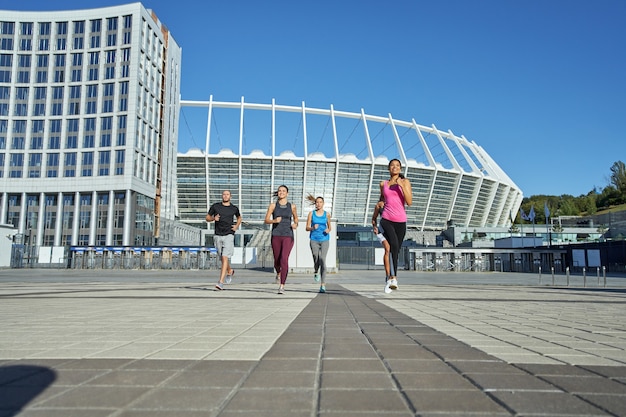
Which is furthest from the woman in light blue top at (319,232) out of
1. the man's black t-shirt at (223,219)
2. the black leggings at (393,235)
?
the black leggings at (393,235)

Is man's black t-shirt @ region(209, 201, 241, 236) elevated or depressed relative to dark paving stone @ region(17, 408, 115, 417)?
elevated

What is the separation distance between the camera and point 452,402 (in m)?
1.45

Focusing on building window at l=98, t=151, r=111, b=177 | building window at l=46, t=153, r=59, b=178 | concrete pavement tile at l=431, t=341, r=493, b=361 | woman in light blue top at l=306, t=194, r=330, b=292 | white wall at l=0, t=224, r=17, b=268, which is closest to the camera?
concrete pavement tile at l=431, t=341, r=493, b=361

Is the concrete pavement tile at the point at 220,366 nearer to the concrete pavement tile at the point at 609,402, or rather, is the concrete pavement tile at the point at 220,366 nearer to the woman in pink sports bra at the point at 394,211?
the concrete pavement tile at the point at 609,402

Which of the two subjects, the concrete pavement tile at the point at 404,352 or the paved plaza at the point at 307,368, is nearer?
the paved plaza at the point at 307,368

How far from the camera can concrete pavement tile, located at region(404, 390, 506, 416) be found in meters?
1.36

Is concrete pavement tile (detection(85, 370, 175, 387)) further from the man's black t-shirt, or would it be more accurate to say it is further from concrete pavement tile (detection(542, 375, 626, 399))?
the man's black t-shirt

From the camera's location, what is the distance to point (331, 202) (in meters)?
72.9

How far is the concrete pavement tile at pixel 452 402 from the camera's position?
53.5 inches

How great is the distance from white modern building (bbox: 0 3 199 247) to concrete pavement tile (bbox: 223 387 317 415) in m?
57.4

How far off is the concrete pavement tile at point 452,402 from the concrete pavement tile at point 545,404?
0.19 feet

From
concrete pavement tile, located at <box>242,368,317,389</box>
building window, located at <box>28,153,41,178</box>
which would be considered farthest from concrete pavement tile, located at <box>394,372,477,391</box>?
building window, located at <box>28,153,41,178</box>

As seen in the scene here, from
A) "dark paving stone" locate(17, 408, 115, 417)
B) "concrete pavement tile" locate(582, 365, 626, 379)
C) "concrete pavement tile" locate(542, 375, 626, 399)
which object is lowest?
"concrete pavement tile" locate(582, 365, 626, 379)

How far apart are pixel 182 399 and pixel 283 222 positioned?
6.10 metres
